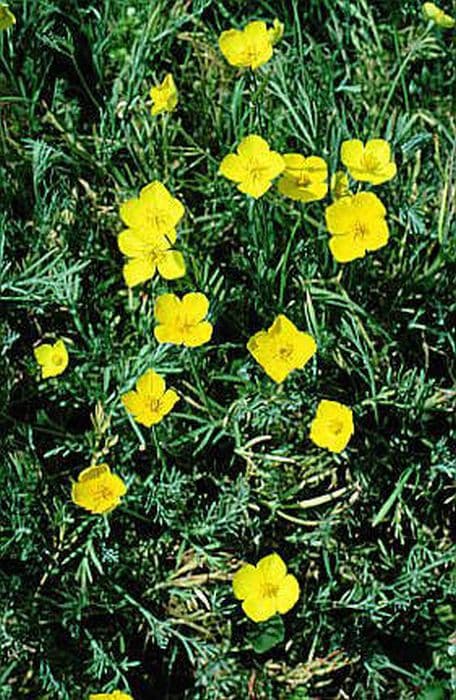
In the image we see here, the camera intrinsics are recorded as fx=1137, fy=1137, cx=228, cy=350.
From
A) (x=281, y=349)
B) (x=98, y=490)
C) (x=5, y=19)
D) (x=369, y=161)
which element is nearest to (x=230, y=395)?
(x=281, y=349)

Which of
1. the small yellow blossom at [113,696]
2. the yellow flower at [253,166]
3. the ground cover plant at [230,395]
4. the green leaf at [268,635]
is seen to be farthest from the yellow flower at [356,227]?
the small yellow blossom at [113,696]

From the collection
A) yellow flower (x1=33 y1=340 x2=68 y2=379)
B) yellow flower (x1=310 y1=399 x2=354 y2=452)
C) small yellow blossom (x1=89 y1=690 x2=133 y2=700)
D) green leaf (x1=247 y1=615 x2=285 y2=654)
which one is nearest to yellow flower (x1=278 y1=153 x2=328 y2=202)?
yellow flower (x1=310 y1=399 x2=354 y2=452)

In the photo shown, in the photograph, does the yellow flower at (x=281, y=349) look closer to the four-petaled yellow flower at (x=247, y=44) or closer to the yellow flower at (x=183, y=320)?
the yellow flower at (x=183, y=320)

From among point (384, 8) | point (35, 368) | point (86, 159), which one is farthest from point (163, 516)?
point (384, 8)

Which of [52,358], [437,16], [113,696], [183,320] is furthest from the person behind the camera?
[437,16]

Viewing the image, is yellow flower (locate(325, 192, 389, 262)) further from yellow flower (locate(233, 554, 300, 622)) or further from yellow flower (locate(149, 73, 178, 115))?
yellow flower (locate(233, 554, 300, 622))

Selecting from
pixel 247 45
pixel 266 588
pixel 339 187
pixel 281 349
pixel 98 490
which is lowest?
pixel 266 588

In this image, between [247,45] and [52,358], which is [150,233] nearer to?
[52,358]
